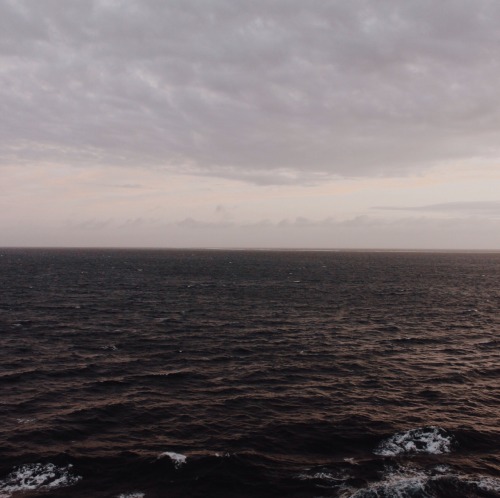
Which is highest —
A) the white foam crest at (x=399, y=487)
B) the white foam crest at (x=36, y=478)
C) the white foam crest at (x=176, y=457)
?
the white foam crest at (x=399, y=487)

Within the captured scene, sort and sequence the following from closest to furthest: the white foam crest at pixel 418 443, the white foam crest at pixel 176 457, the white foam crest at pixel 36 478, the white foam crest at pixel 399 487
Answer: the white foam crest at pixel 399 487 < the white foam crest at pixel 36 478 < the white foam crest at pixel 176 457 < the white foam crest at pixel 418 443

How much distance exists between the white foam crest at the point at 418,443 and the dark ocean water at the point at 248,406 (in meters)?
0.15

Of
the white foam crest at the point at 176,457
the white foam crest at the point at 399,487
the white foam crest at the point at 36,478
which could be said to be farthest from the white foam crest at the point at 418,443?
the white foam crest at the point at 36,478

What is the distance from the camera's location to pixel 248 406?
3900 cm

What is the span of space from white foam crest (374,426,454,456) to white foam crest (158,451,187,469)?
13.5 meters

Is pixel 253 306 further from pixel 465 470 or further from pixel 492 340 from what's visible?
pixel 465 470

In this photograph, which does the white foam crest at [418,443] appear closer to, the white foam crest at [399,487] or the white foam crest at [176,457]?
the white foam crest at [399,487]

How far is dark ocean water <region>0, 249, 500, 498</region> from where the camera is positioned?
89.5 ft

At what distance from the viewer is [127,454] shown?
29938 mm

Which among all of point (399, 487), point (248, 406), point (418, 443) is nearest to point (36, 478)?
point (248, 406)

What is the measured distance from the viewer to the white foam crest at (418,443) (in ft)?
100

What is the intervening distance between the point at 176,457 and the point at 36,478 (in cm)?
875

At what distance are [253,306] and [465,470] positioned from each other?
68.8 meters

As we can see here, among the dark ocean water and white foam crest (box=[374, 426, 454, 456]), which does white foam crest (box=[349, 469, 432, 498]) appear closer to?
Answer: the dark ocean water
